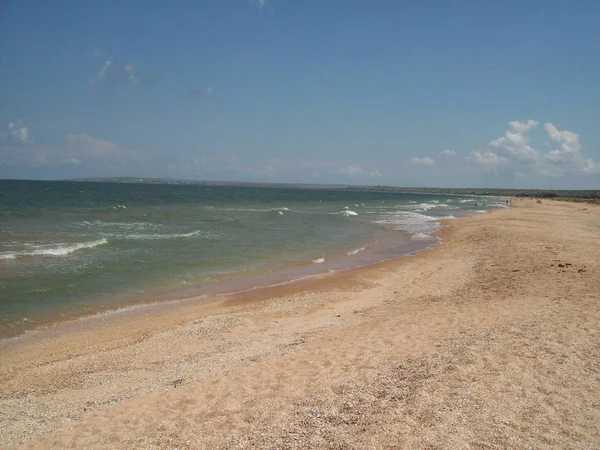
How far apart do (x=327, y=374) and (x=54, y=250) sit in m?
18.4

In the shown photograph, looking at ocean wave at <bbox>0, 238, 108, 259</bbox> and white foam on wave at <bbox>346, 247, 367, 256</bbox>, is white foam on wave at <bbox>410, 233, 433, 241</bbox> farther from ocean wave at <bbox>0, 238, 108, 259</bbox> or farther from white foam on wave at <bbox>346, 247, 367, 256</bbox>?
ocean wave at <bbox>0, 238, 108, 259</bbox>

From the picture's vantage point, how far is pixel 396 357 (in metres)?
7.30

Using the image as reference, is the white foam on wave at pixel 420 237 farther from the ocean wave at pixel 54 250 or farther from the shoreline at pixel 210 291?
the ocean wave at pixel 54 250

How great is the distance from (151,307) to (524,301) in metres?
10.8

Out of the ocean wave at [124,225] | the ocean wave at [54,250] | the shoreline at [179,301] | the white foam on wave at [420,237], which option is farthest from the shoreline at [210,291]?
the ocean wave at [124,225]

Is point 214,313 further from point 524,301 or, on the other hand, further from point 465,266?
point 465,266

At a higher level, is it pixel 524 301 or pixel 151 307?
pixel 524 301

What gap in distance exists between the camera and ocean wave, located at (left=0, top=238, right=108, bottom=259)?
18.8 metres

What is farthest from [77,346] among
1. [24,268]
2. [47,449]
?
[24,268]

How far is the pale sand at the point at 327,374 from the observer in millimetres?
5133

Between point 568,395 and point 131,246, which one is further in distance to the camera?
point 131,246

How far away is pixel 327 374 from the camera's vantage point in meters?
6.84

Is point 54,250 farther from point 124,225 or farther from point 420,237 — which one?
point 420,237

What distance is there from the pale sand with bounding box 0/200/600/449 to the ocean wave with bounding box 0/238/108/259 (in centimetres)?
1002
